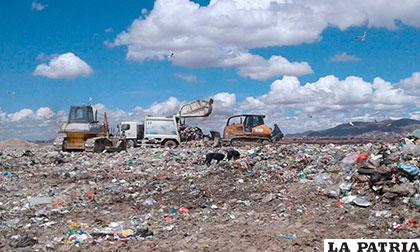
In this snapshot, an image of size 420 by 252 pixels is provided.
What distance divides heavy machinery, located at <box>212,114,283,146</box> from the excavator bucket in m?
1.73

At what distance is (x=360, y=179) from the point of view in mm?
8891

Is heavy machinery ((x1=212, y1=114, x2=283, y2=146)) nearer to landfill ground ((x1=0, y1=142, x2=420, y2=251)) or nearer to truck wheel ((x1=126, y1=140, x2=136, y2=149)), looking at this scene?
truck wheel ((x1=126, y1=140, x2=136, y2=149))

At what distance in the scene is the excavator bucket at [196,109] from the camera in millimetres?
23938

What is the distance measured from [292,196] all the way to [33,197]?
4.64 meters

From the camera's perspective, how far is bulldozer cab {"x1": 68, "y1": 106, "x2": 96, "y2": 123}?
20.6m

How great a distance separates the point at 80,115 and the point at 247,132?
6912 mm

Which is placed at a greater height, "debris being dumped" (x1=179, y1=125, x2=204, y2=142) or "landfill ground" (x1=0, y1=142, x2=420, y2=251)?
"debris being dumped" (x1=179, y1=125, x2=204, y2=142)

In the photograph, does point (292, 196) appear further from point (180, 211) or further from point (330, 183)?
point (180, 211)

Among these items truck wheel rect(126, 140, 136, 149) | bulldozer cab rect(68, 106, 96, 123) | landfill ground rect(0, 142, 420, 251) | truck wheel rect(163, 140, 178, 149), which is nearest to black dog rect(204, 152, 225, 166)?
landfill ground rect(0, 142, 420, 251)

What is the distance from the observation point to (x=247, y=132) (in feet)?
72.8

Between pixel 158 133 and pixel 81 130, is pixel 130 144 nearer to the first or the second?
pixel 158 133

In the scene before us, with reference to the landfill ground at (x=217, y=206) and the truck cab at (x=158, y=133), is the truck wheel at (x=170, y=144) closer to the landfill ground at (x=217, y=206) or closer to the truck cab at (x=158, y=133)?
the truck cab at (x=158, y=133)

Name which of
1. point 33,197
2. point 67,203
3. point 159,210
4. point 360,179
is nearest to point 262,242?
point 159,210

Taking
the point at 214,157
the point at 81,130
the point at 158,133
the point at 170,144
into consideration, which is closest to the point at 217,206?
the point at 214,157
